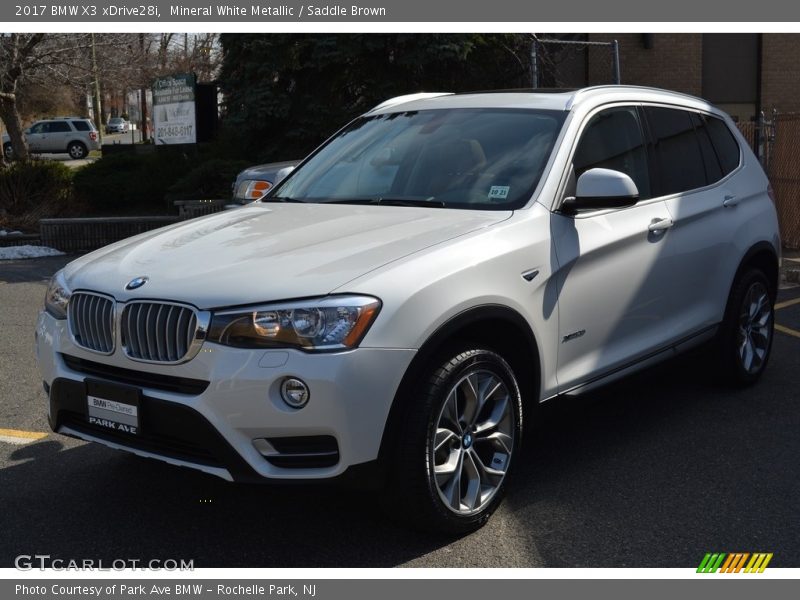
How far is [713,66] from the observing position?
22.3 meters

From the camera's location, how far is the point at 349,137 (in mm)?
5613

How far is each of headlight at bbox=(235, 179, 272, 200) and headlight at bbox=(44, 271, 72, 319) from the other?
576cm

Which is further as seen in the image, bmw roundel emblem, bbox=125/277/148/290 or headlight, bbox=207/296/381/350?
bmw roundel emblem, bbox=125/277/148/290

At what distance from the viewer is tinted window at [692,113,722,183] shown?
5824 mm

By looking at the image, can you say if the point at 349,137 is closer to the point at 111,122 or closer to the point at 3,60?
the point at 3,60

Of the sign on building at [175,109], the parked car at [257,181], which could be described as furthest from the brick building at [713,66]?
the parked car at [257,181]

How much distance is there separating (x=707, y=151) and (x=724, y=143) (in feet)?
1.06

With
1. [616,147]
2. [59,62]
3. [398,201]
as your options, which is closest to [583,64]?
[59,62]

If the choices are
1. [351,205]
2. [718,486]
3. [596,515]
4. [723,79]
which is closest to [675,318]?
[718,486]

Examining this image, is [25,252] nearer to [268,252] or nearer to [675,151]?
[675,151]

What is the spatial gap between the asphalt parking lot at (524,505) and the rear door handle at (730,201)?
0.95m

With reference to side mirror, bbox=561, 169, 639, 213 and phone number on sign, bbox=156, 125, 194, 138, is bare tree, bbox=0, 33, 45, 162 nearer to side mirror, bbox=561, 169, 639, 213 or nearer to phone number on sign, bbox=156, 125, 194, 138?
phone number on sign, bbox=156, 125, 194, 138

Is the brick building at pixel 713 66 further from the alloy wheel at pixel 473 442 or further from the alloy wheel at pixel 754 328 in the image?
the alloy wheel at pixel 473 442

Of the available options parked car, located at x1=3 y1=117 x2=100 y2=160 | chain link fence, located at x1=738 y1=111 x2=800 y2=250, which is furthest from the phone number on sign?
parked car, located at x1=3 y1=117 x2=100 y2=160
